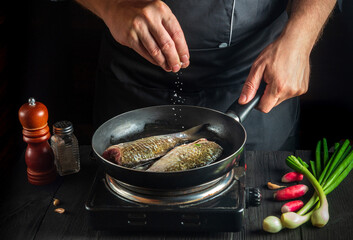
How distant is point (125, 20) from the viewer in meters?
1.71

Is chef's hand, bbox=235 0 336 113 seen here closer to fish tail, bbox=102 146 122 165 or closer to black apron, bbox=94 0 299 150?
black apron, bbox=94 0 299 150

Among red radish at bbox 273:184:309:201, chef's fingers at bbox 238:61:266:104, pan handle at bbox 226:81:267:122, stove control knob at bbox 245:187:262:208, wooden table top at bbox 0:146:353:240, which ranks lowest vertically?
wooden table top at bbox 0:146:353:240

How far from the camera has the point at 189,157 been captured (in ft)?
5.08

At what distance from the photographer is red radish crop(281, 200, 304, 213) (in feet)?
4.99

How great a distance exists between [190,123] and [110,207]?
0.57 metres

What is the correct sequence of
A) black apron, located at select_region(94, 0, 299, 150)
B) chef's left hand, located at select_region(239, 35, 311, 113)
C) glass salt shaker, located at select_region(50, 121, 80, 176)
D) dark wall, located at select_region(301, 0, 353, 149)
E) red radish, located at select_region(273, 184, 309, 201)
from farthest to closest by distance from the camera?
dark wall, located at select_region(301, 0, 353, 149)
black apron, located at select_region(94, 0, 299, 150)
chef's left hand, located at select_region(239, 35, 311, 113)
glass salt shaker, located at select_region(50, 121, 80, 176)
red radish, located at select_region(273, 184, 309, 201)

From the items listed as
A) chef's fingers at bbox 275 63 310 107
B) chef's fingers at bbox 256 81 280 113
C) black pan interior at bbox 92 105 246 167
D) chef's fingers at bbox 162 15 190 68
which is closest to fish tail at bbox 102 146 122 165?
black pan interior at bbox 92 105 246 167

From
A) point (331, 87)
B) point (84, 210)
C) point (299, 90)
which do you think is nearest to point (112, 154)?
point (84, 210)

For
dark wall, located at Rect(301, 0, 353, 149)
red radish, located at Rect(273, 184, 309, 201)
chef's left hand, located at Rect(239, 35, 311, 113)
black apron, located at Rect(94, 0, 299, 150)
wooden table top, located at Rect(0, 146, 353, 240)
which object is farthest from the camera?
dark wall, located at Rect(301, 0, 353, 149)

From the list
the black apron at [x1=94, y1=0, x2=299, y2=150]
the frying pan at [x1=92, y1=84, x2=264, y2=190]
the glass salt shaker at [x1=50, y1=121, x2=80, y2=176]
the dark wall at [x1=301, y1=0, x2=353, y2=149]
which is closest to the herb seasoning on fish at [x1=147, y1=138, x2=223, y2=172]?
the frying pan at [x1=92, y1=84, x2=264, y2=190]

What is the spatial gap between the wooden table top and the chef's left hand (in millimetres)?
249

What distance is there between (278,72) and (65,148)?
906 mm

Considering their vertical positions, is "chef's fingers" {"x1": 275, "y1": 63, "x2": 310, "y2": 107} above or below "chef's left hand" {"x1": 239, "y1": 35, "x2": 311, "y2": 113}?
below

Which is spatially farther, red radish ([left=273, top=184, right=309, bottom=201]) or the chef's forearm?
the chef's forearm
